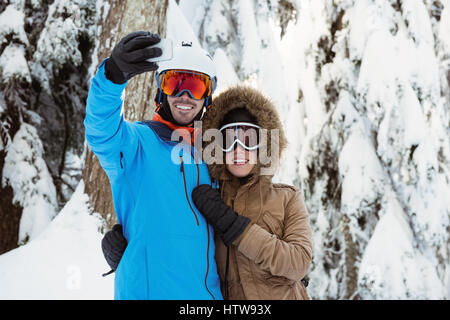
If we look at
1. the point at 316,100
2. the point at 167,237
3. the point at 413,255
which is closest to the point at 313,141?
the point at 316,100

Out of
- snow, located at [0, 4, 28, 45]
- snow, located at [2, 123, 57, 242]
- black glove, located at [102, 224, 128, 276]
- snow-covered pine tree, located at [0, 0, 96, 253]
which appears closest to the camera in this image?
black glove, located at [102, 224, 128, 276]

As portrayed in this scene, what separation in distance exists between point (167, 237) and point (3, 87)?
470cm

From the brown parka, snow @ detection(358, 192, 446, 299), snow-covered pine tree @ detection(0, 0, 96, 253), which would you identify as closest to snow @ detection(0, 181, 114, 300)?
snow-covered pine tree @ detection(0, 0, 96, 253)

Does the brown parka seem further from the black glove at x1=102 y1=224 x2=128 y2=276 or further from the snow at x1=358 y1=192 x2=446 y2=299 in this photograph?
the snow at x1=358 y1=192 x2=446 y2=299

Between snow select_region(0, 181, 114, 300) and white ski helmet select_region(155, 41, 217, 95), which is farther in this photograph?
snow select_region(0, 181, 114, 300)

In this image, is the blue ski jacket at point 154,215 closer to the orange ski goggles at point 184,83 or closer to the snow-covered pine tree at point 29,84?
the orange ski goggles at point 184,83

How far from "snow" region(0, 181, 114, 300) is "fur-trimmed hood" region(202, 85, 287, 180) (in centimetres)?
256

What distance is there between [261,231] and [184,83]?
2.85ft

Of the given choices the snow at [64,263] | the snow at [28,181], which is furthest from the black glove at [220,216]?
the snow at [28,181]

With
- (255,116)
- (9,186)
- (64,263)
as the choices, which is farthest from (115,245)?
(9,186)

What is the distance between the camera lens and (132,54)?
127cm

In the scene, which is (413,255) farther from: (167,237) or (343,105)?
(167,237)

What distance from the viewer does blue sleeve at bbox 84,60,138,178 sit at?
1345 millimetres

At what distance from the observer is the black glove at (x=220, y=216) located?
4.78 ft
